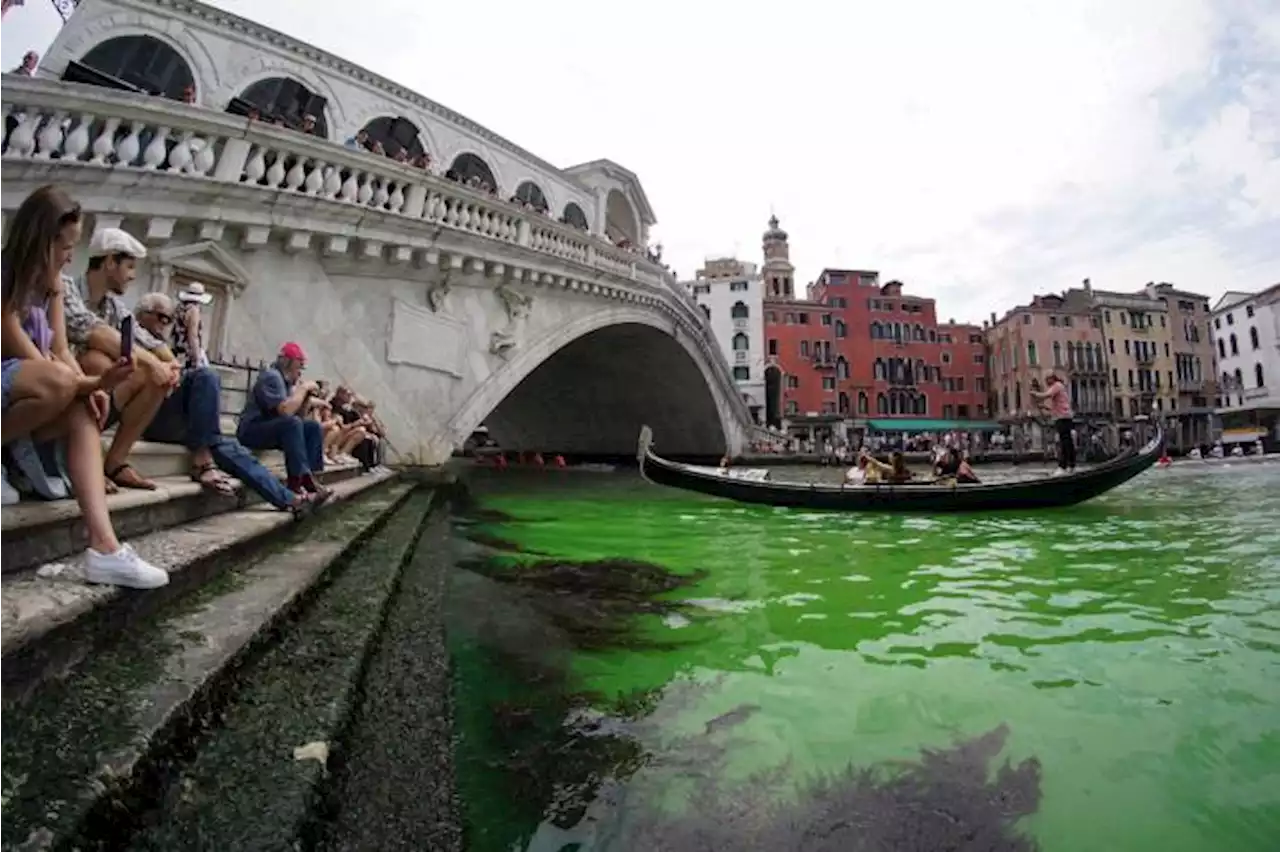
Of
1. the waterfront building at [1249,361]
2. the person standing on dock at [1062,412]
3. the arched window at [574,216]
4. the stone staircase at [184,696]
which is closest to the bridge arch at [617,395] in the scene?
the arched window at [574,216]

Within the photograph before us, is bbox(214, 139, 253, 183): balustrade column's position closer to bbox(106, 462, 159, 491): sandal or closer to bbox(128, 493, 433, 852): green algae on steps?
bbox(106, 462, 159, 491): sandal

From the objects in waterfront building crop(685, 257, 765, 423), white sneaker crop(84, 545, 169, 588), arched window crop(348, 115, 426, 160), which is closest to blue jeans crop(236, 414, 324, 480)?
white sneaker crop(84, 545, 169, 588)

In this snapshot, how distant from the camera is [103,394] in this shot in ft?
7.07

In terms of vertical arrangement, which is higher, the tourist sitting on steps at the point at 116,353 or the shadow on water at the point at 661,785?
the tourist sitting on steps at the point at 116,353

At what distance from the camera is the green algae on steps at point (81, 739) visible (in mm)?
794

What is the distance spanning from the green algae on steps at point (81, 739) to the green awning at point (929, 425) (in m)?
36.6

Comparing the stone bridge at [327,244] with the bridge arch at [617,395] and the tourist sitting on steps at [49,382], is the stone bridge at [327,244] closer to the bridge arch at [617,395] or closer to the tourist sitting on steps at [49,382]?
the bridge arch at [617,395]

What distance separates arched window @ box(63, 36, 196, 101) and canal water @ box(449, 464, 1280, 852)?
31.7ft

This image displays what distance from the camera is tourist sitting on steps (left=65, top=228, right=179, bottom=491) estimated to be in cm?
235

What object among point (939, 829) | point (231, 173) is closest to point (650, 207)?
point (231, 173)

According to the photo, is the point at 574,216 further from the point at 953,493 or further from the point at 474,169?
the point at 953,493

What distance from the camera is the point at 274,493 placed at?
308cm

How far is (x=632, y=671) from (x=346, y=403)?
525 cm

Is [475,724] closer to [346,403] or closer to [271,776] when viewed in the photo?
[271,776]
